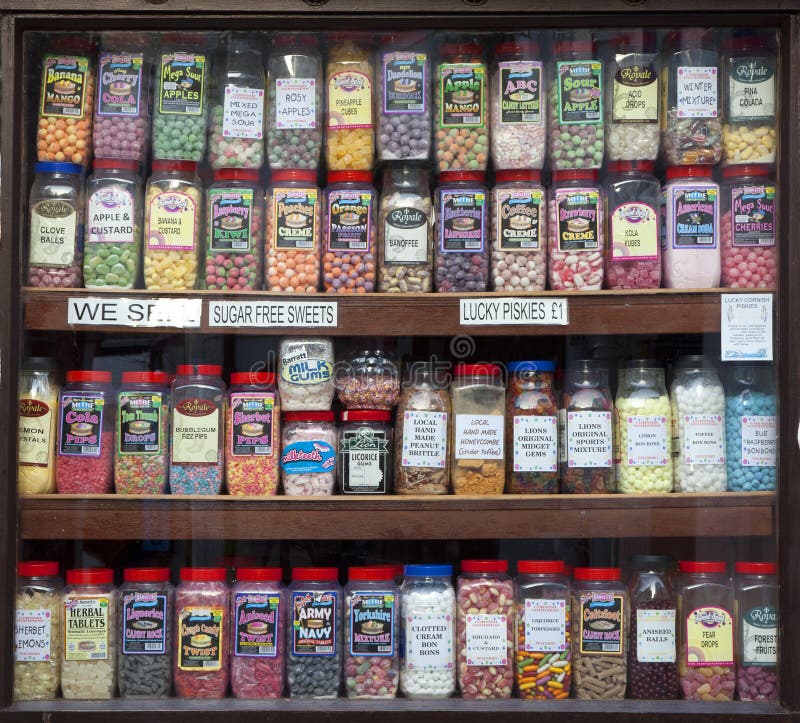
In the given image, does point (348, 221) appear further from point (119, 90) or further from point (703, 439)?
point (703, 439)

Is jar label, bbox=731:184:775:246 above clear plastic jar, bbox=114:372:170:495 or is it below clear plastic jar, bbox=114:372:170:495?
above

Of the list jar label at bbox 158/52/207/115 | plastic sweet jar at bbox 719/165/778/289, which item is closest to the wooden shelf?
plastic sweet jar at bbox 719/165/778/289

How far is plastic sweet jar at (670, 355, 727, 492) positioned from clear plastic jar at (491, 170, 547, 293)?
372 millimetres

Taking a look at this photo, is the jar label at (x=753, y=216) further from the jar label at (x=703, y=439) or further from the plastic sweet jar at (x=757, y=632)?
the plastic sweet jar at (x=757, y=632)

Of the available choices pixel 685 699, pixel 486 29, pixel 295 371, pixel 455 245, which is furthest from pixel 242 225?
pixel 685 699

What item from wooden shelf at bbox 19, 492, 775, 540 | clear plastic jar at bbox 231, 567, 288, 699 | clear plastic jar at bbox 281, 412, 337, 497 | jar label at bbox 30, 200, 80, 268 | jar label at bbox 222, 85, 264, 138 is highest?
jar label at bbox 222, 85, 264, 138

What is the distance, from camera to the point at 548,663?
5.83ft

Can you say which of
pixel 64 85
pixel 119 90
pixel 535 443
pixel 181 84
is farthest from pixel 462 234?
pixel 64 85

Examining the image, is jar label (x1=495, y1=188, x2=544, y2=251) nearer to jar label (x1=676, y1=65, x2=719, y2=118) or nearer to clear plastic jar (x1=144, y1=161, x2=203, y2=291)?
jar label (x1=676, y1=65, x2=719, y2=118)

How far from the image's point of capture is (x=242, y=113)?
6.12 ft

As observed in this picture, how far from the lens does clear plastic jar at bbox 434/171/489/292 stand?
1.84 m

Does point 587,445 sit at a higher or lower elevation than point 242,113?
lower

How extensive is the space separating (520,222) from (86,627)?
4.06ft

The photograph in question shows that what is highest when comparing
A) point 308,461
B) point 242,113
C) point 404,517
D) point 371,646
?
point 242,113
